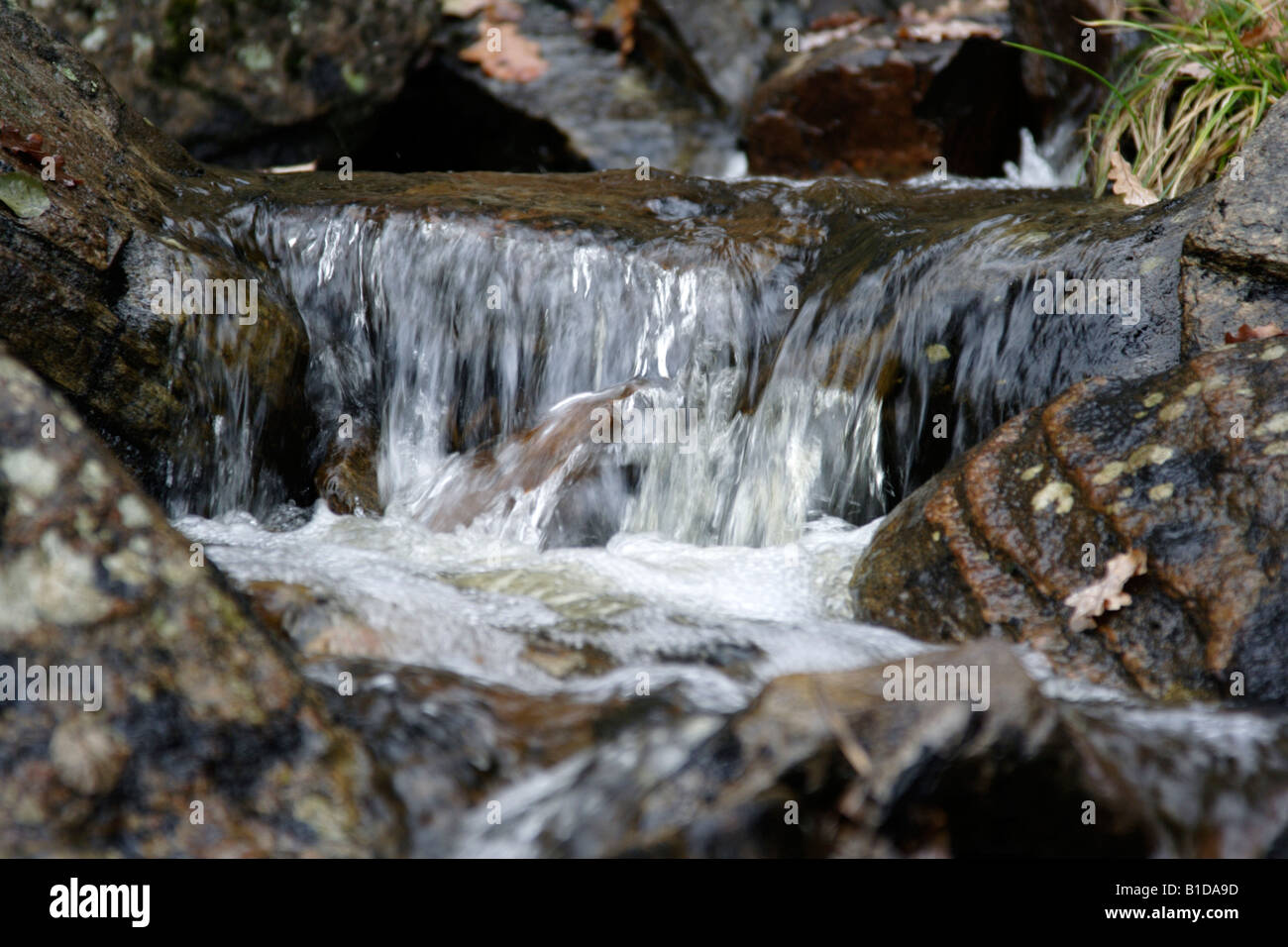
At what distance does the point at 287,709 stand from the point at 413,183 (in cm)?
426

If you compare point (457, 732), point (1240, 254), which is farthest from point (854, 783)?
point (1240, 254)

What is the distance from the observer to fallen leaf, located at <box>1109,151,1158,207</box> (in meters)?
5.16

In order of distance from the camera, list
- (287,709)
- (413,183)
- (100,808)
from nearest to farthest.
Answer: (100,808), (287,709), (413,183)

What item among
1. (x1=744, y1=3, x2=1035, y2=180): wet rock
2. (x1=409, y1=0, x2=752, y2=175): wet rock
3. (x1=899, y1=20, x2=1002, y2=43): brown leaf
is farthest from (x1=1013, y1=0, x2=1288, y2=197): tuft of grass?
(x1=409, y1=0, x2=752, y2=175): wet rock

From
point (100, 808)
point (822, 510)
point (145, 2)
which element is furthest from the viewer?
point (145, 2)

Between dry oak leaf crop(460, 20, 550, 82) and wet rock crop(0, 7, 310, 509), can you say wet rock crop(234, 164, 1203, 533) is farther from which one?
dry oak leaf crop(460, 20, 550, 82)

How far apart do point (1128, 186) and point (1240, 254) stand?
209 centimetres

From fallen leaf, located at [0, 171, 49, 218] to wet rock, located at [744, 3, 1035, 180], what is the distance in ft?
16.2

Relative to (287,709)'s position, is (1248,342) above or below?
above

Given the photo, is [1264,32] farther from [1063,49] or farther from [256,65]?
[256,65]

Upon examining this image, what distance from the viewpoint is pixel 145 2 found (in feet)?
20.8
